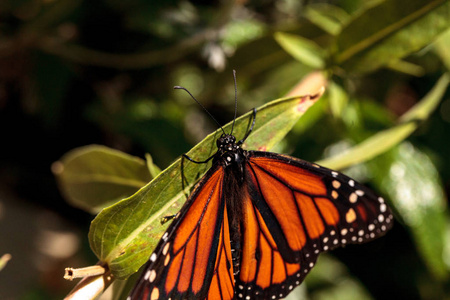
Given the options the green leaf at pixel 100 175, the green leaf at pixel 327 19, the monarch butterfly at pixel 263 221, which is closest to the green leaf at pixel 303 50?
the green leaf at pixel 327 19

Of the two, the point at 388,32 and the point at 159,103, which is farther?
the point at 159,103

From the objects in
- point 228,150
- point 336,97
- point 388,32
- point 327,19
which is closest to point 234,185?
point 228,150

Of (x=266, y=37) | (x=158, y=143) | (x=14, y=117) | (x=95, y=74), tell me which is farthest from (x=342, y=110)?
(x=14, y=117)

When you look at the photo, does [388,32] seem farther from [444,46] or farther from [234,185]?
[234,185]

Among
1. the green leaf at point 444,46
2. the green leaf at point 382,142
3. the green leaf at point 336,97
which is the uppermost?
the green leaf at point 444,46

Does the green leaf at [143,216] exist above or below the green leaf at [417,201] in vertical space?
below

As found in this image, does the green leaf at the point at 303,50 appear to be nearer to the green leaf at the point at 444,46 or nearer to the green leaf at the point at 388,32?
the green leaf at the point at 388,32

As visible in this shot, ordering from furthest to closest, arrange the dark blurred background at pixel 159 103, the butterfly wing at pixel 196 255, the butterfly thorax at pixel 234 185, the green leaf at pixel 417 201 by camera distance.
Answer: the dark blurred background at pixel 159 103 → the green leaf at pixel 417 201 → the butterfly thorax at pixel 234 185 → the butterfly wing at pixel 196 255

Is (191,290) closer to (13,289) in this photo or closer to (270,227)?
(270,227)
